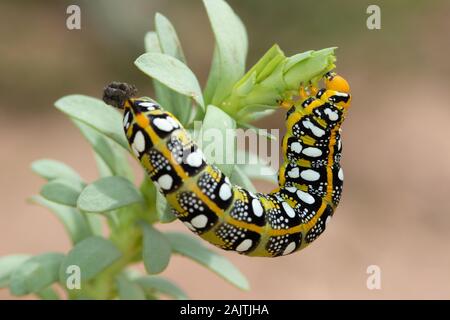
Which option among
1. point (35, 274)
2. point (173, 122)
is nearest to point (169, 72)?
point (173, 122)

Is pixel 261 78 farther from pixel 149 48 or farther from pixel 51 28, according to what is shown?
pixel 51 28

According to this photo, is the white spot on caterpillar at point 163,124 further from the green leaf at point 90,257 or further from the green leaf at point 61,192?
the green leaf at point 90,257

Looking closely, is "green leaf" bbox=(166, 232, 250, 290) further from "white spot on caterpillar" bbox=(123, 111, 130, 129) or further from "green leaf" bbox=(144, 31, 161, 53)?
"green leaf" bbox=(144, 31, 161, 53)

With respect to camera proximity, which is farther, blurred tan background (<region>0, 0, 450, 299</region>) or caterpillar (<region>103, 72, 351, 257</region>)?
blurred tan background (<region>0, 0, 450, 299</region>)

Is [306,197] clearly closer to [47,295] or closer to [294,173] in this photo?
[294,173]

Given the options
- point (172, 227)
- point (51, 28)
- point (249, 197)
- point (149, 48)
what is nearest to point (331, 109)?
point (249, 197)

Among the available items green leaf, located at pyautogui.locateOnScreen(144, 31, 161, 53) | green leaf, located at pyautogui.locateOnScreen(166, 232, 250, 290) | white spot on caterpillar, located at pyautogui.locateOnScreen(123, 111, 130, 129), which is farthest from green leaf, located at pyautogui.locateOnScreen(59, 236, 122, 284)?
green leaf, located at pyautogui.locateOnScreen(144, 31, 161, 53)
